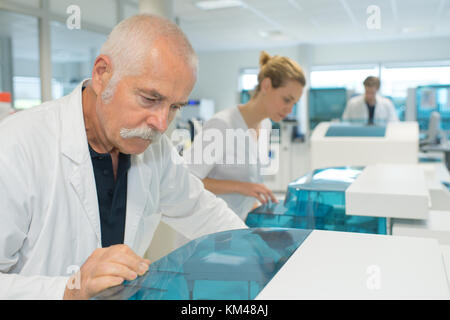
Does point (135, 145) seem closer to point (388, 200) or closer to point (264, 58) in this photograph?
point (388, 200)

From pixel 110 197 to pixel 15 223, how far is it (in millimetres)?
273

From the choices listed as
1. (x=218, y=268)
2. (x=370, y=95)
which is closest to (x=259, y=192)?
(x=218, y=268)

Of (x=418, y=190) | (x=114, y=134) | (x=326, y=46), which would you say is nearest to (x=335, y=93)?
(x=326, y=46)

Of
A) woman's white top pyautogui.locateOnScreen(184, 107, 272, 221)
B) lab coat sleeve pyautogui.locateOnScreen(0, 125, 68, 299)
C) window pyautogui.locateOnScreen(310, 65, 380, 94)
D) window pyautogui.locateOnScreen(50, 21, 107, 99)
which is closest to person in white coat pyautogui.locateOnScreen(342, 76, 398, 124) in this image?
woman's white top pyautogui.locateOnScreen(184, 107, 272, 221)

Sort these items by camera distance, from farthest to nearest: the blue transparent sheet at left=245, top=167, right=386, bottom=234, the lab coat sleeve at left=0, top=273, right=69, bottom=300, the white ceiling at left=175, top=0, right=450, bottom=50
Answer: the white ceiling at left=175, top=0, right=450, bottom=50 < the blue transparent sheet at left=245, top=167, right=386, bottom=234 < the lab coat sleeve at left=0, top=273, right=69, bottom=300

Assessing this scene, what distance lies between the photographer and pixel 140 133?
85cm

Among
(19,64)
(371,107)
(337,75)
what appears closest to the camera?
(371,107)

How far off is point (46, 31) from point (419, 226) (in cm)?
364

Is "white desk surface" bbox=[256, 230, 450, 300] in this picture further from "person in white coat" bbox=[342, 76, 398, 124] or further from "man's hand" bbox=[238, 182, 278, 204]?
"person in white coat" bbox=[342, 76, 398, 124]

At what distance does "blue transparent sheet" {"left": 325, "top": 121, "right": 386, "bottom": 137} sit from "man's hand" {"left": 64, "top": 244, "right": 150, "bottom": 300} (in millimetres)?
1547

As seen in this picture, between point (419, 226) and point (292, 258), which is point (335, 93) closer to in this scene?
point (419, 226)

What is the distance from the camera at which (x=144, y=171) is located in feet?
3.58

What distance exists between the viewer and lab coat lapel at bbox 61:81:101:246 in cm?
91

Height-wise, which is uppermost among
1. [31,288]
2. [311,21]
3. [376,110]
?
[311,21]
